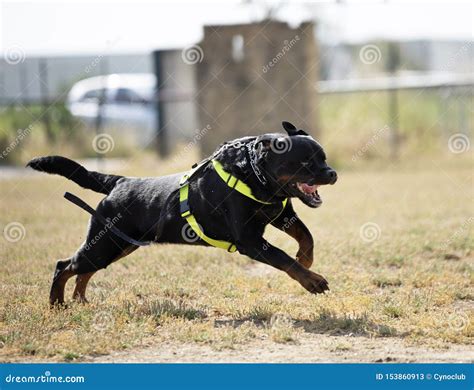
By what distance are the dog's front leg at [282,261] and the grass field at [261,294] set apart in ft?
1.00

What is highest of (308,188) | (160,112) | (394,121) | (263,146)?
(160,112)

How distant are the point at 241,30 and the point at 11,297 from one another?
11.9 m

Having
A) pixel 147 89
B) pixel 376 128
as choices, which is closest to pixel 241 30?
pixel 376 128

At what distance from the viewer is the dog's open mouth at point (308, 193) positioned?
5852 millimetres

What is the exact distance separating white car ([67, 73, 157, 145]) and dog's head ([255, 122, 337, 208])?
1544 cm

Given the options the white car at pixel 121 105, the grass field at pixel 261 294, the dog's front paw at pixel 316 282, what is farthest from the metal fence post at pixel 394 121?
the dog's front paw at pixel 316 282

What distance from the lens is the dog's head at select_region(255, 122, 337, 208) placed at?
5.81m

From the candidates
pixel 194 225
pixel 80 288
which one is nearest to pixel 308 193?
pixel 194 225

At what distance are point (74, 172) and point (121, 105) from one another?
1741cm

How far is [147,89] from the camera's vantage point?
25672mm

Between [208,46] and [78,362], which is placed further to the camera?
[208,46]

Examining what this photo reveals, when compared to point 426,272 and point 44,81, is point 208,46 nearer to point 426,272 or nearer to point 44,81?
point 44,81

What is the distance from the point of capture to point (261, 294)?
6836 millimetres

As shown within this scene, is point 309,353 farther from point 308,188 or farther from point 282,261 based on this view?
point 308,188
